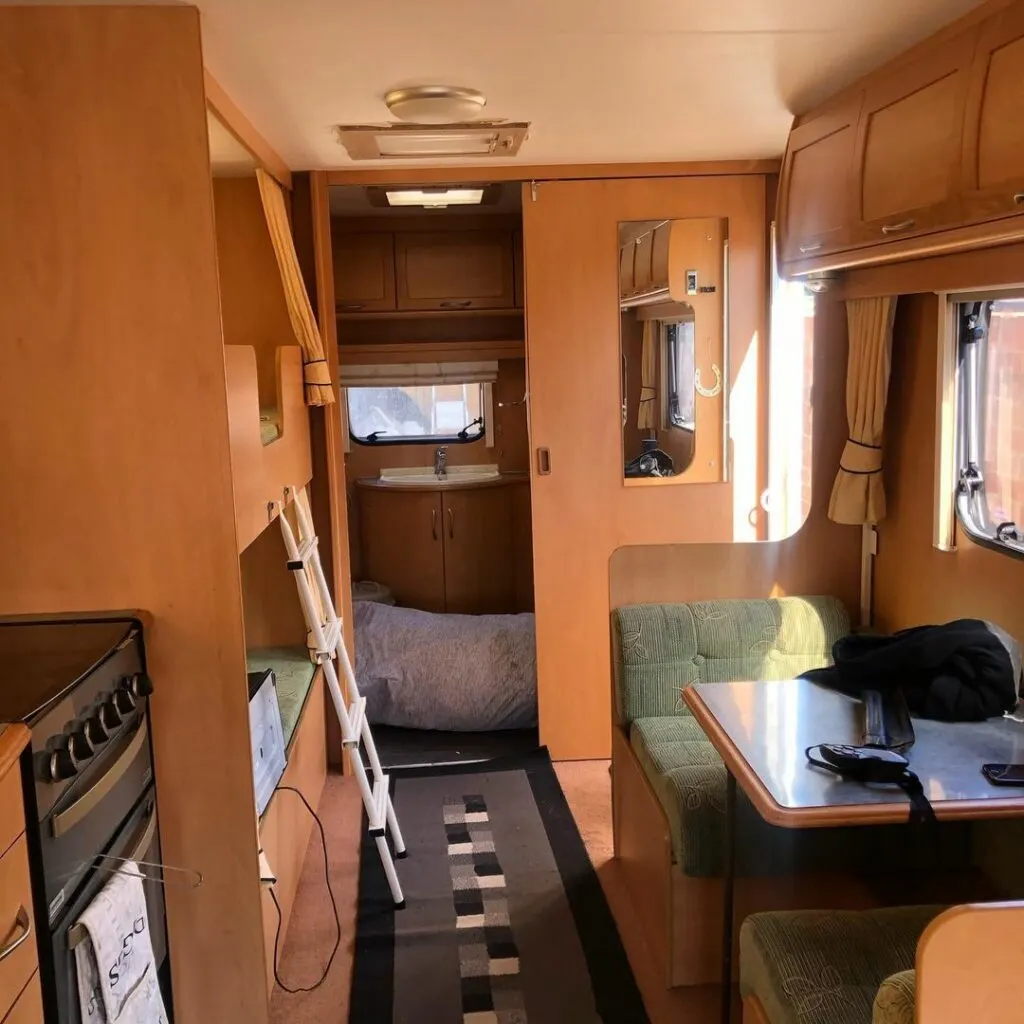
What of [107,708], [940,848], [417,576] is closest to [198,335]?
[107,708]

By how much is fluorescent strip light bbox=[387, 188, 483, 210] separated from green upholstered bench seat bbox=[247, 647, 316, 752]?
5.46ft

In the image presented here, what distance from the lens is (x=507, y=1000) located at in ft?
7.80

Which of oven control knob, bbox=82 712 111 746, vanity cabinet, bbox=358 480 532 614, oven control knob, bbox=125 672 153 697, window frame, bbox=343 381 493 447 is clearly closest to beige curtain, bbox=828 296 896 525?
oven control knob, bbox=125 672 153 697

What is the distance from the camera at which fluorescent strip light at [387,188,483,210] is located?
12.4ft

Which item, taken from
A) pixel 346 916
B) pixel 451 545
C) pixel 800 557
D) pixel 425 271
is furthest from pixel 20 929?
pixel 425 271

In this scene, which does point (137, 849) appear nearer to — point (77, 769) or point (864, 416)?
point (77, 769)

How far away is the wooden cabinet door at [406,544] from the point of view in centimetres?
496

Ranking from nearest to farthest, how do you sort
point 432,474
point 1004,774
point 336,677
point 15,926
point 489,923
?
point 15,926
point 1004,774
point 489,923
point 336,677
point 432,474

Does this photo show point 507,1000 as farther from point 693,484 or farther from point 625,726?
point 693,484

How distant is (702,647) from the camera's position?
2.87m

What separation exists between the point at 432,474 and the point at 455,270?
1043 millimetres

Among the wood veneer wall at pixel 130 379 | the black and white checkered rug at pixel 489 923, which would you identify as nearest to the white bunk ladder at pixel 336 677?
the black and white checkered rug at pixel 489 923

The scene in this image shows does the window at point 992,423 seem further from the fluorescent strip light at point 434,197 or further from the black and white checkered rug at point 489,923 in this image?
the fluorescent strip light at point 434,197

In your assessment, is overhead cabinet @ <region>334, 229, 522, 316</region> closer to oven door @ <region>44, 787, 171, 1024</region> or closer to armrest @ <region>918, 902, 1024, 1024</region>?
oven door @ <region>44, 787, 171, 1024</region>
